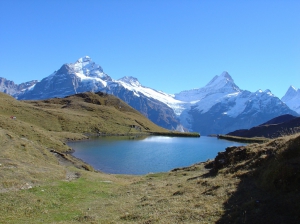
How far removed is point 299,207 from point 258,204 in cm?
232

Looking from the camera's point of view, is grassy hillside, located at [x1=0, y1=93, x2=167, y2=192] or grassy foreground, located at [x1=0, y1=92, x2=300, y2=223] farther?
grassy hillside, located at [x1=0, y1=93, x2=167, y2=192]

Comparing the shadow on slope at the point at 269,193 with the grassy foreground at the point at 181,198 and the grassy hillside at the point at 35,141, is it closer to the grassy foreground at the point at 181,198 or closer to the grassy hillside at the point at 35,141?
the grassy foreground at the point at 181,198

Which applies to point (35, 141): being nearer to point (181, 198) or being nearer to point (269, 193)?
point (181, 198)

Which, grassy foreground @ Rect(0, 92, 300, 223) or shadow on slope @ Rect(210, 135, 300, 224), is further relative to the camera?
grassy foreground @ Rect(0, 92, 300, 223)

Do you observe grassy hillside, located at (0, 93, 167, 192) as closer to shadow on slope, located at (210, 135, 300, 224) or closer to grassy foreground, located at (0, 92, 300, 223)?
grassy foreground, located at (0, 92, 300, 223)

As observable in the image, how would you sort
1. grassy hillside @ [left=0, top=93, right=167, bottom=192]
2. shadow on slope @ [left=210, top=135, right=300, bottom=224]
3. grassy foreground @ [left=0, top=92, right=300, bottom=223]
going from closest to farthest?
shadow on slope @ [left=210, top=135, right=300, bottom=224]
grassy foreground @ [left=0, top=92, right=300, bottom=223]
grassy hillside @ [left=0, top=93, right=167, bottom=192]

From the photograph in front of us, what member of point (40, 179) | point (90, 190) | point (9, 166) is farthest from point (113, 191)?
point (9, 166)

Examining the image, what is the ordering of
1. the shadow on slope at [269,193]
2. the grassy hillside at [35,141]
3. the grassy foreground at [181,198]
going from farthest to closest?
the grassy hillside at [35,141], the grassy foreground at [181,198], the shadow on slope at [269,193]

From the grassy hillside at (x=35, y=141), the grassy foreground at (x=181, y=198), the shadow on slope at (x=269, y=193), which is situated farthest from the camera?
the grassy hillside at (x=35, y=141)

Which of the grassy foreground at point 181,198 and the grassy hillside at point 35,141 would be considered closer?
the grassy foreground at point 181,198

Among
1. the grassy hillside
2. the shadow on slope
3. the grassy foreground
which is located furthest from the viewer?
the grassy hillside

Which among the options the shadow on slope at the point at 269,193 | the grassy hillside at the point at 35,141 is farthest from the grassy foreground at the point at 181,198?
the grassy hillside at the point at 35,141

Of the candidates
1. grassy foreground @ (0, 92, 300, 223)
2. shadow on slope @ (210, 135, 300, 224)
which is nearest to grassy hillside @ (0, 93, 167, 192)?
grassy foreground @ (0, 92, 300, 223)

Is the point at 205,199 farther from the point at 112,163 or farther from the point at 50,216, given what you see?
the point at 112,163
